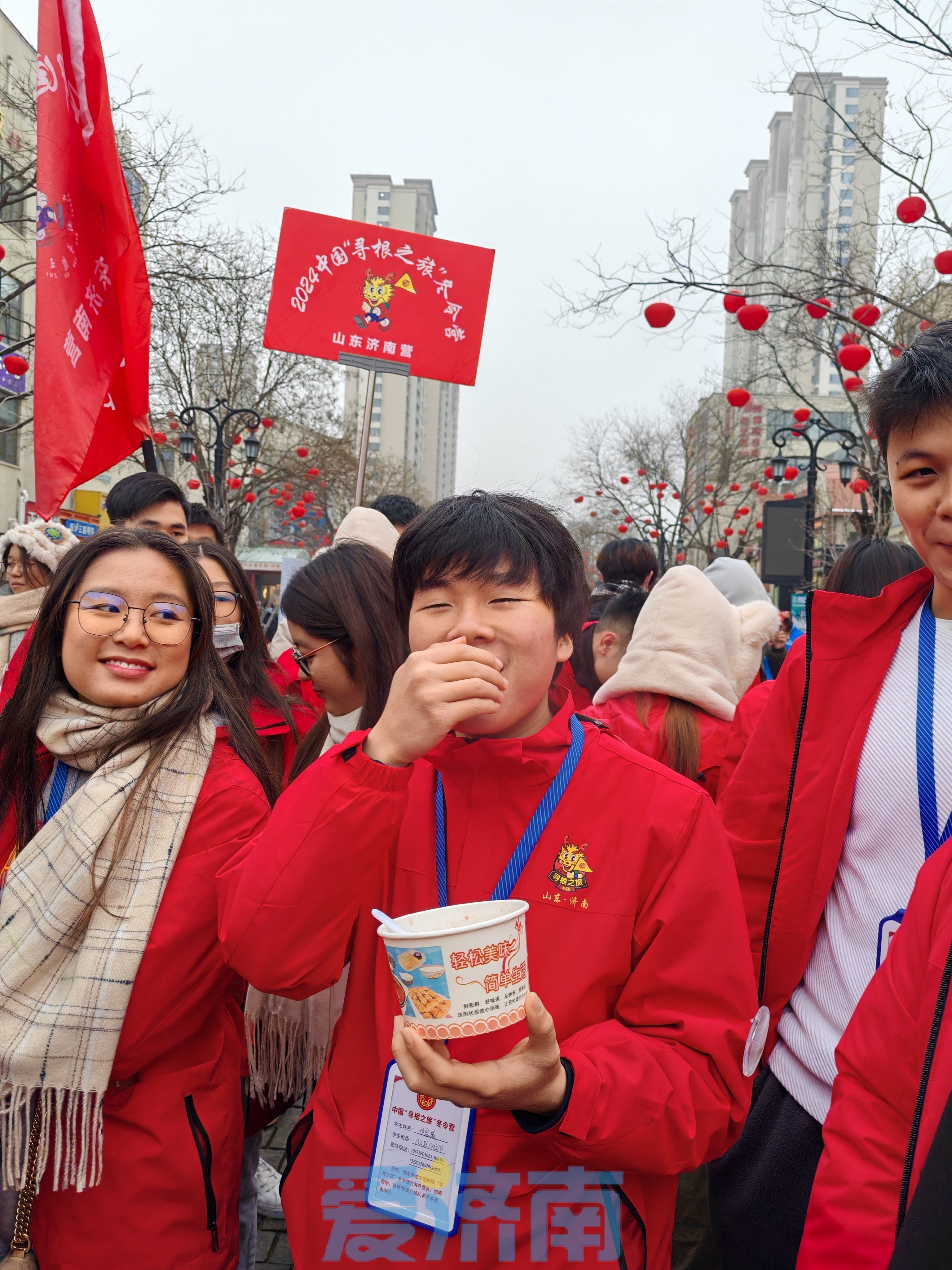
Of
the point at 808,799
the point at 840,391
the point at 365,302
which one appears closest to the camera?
the point at 808,799

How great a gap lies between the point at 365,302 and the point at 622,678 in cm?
359

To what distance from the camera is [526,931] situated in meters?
1.33

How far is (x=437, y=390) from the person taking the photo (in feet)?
356

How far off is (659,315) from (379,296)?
3.12m

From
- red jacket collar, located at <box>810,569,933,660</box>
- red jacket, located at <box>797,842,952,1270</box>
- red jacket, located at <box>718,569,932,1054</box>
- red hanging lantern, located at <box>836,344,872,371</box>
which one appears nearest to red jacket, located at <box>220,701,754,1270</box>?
red jacket, located at <box>797,842,952,1270</box>

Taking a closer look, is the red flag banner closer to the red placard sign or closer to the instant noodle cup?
the red placard sign

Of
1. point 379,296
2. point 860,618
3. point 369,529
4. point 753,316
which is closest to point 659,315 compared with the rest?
point 753,316

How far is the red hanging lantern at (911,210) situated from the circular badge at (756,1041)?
719cm

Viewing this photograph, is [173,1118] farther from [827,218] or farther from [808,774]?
[827,218]

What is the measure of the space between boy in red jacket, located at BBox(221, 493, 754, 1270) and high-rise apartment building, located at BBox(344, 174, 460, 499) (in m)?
87.2

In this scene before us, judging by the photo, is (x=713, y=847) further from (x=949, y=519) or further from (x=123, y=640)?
(x=123, y=640)

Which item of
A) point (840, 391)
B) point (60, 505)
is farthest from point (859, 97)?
point (840, 391)

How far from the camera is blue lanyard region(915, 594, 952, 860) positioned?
159 centimetres

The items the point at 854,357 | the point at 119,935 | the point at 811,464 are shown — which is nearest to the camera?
the point at 119,935
